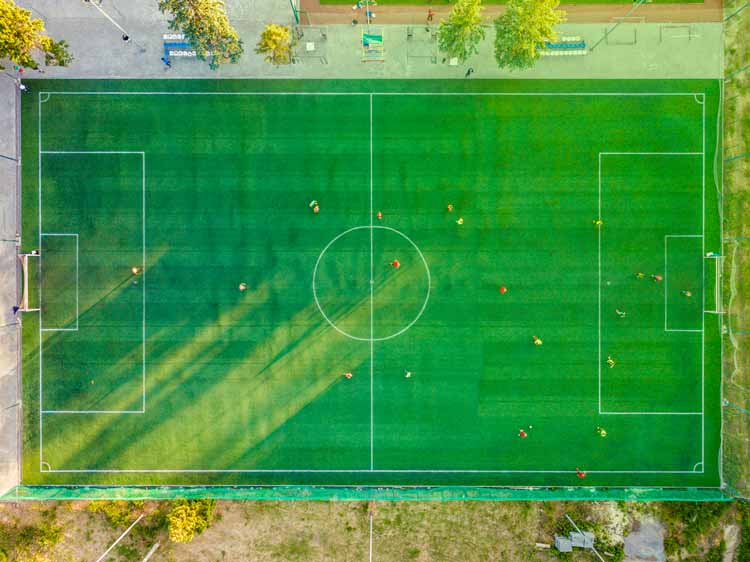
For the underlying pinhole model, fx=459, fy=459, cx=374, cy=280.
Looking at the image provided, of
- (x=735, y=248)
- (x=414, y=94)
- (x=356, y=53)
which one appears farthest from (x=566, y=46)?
(x=735, y=248)

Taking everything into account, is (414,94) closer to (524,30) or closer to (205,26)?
(524,30)

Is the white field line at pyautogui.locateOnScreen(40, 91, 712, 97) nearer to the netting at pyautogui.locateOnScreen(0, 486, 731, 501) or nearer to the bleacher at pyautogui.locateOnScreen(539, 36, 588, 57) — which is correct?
the bleacher at pyautogui.locateOnScreen(539, 36, 588, 57)

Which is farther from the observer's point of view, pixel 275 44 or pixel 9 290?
pixel 9 290

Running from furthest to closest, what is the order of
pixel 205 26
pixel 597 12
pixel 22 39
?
pixel 597 12
pixel 22 39
pixel 205 26

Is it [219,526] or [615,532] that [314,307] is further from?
[615,532]

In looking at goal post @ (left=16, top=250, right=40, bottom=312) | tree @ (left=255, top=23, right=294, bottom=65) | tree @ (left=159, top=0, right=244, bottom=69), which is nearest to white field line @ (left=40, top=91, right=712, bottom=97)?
tree @ (left=255, top=23, right=294, bottom=65)

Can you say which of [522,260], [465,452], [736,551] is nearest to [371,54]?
[522,260]
